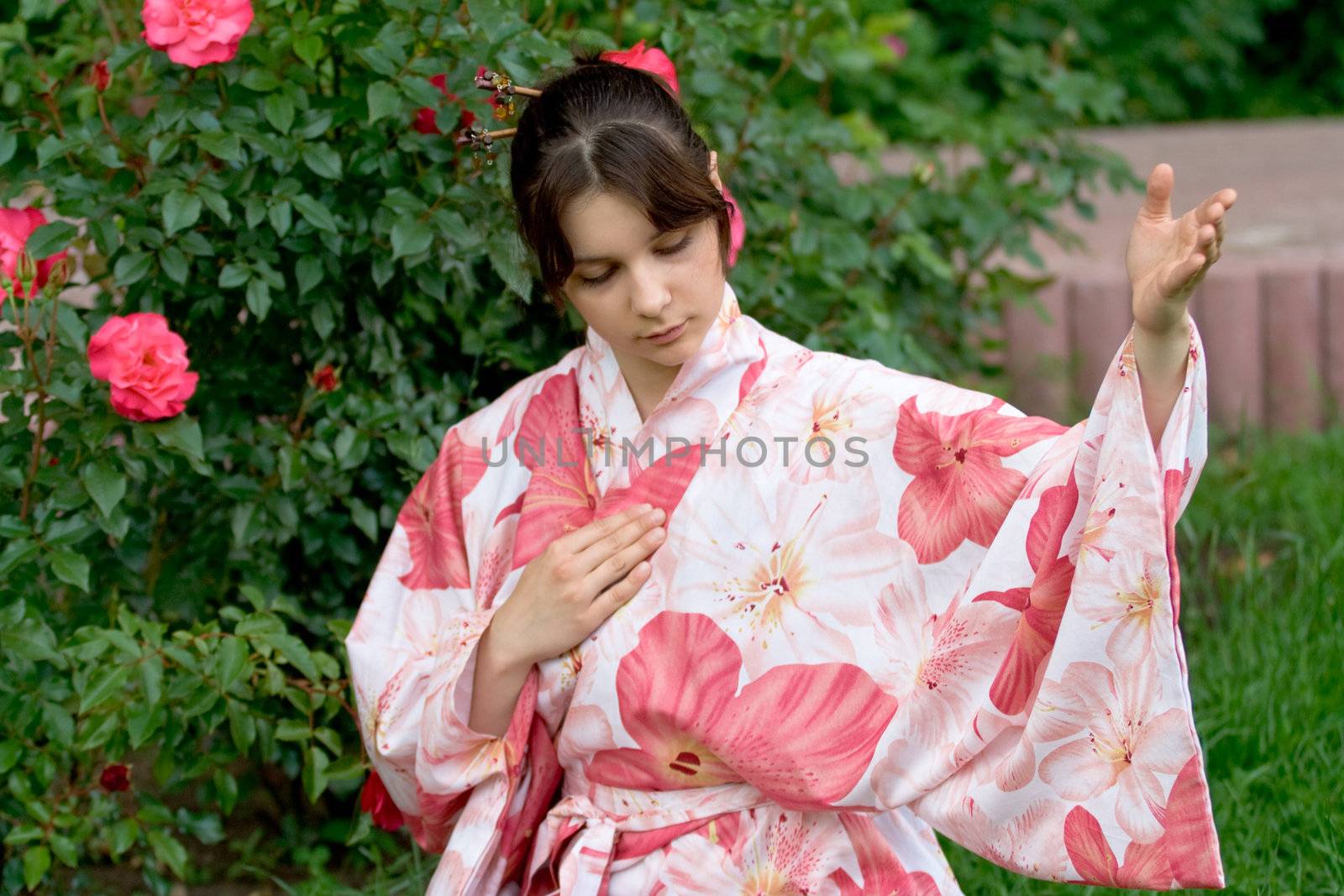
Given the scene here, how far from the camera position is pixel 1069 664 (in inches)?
48.9

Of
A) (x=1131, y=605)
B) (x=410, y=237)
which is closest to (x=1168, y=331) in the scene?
(x=1131, y=605)

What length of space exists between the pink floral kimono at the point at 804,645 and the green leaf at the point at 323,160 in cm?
38

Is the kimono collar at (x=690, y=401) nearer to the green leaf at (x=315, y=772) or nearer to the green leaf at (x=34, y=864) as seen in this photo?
the green leaf at (x=315, y=772)

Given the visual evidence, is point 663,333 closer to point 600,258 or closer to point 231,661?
point 600,258

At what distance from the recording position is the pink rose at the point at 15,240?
1.77 m

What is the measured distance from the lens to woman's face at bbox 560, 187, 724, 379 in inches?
55.2

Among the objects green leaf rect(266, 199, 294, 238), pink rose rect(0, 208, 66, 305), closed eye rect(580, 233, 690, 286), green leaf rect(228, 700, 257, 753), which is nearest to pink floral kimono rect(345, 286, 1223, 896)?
closed eye rect(580, 233, 690, 286)

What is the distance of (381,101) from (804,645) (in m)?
0.84

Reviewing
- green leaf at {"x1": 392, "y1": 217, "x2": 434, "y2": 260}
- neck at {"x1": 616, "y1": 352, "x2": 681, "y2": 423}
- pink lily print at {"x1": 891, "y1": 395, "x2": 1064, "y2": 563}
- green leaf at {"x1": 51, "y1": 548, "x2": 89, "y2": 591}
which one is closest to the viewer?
pink lily print at {"x1": 891, "y1": 395, "x2": 1064, "y2": 563}

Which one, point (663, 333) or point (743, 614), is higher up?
point (663, 333)

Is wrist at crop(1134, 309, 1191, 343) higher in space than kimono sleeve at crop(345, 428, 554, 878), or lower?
higher

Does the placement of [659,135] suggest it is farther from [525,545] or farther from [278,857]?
[278,857]

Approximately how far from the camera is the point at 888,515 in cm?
142

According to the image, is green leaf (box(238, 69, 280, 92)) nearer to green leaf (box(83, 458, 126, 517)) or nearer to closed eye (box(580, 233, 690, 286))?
green leaf (box(83, 458, 126, 517))
